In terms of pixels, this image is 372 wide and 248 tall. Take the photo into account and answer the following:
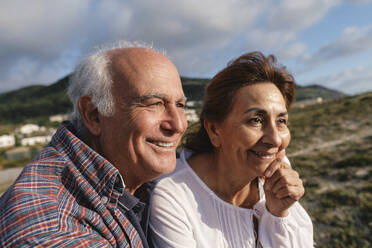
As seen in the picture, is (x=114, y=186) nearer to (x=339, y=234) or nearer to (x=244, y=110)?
(x=244, y=110)

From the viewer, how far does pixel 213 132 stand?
274 centimetres

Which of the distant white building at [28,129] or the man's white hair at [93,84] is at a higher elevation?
the man's white hair at [93,84]

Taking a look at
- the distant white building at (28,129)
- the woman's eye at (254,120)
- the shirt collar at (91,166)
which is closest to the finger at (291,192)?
the woman's eye at (254,120)

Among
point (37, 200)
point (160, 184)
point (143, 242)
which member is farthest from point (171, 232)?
point (37, 200)

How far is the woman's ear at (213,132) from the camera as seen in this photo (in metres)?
2.70

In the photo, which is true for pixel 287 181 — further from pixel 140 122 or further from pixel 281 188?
pixel 140 122

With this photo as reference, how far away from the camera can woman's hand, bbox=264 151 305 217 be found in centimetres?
234

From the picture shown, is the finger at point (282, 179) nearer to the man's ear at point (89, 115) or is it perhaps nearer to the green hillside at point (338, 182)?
the man's ear at point (89, 115)

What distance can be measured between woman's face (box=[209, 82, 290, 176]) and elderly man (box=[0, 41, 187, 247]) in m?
0.53

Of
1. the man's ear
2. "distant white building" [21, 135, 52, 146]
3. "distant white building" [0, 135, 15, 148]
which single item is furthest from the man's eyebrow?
"distant white building" [0, 135, 15, 148]

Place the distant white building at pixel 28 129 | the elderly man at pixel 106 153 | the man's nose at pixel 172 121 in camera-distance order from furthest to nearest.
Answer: the distant white building at pixel 28 129 < the man's nose at pixel 172 121 < the elderly man at pixel 106 153

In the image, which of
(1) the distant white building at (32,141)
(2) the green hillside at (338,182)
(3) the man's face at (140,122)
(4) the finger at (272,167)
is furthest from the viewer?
(1) the distant white building at (32,141)

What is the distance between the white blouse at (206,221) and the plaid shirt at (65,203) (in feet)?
1.12

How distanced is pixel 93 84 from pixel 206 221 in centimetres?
159
